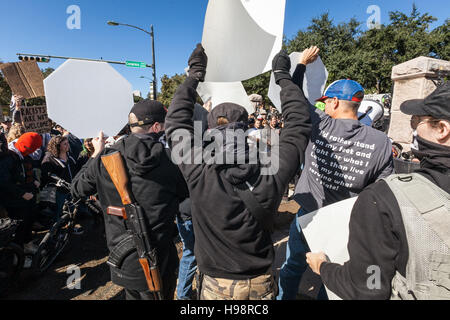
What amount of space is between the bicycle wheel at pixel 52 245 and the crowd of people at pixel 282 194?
68.4 inches

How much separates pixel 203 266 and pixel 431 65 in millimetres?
5270

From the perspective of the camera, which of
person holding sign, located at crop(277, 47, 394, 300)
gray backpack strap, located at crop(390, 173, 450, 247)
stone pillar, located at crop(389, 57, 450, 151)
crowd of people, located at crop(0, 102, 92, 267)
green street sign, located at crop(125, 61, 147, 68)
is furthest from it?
green street sign, located at crop(125, 61, 147, 68)

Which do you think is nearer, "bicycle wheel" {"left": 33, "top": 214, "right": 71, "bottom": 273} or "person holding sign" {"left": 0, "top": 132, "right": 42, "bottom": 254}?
"person holding sign" {"left": 0, "top": 132, "right": 42, "bottom": 254}

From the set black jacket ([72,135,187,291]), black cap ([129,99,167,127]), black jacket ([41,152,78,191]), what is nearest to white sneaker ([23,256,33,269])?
black jacket ([41,152,78,191])

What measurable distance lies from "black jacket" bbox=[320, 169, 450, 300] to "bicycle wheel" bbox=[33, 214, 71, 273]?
3.60 m

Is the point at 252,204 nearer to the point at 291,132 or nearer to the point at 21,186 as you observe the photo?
the point at 291,132

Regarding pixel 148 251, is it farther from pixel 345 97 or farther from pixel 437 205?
pixel 345 97

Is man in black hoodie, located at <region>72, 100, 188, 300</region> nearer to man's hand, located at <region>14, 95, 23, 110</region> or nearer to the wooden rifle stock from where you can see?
the wooden rifle stock

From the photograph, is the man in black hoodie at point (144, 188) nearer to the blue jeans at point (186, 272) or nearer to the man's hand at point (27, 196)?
the blue jeans at point (186, 272)

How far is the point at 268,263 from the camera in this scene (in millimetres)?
1421

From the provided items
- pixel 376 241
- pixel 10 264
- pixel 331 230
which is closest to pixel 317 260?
pixel 331 230

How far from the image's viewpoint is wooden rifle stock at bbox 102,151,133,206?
5.46 feet

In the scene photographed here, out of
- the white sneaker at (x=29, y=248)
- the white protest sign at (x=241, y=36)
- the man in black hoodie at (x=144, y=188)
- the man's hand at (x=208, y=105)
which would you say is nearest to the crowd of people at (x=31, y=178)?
the white sneaker at (x=29, y=248)

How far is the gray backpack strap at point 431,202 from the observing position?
0.83 metres
